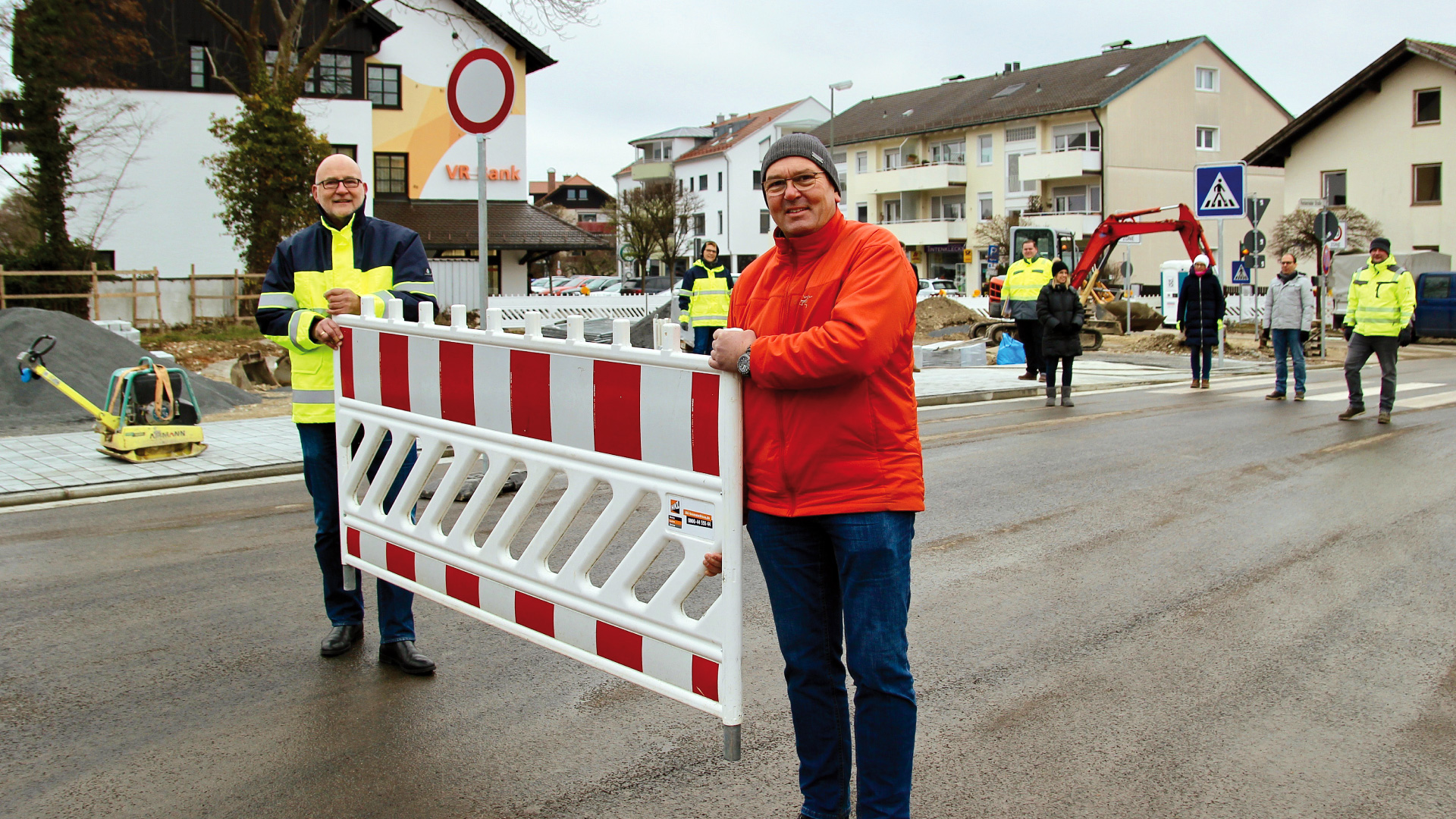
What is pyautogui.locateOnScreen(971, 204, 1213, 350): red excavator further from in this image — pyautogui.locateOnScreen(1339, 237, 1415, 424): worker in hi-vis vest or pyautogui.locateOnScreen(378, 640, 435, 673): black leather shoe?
pyautogui.locateOnScreen(378, 640, 435, 673): black leather shoe

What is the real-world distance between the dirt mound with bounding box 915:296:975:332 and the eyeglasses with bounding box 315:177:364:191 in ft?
85.7

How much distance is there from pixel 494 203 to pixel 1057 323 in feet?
90.7

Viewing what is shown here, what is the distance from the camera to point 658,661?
3.29 metres

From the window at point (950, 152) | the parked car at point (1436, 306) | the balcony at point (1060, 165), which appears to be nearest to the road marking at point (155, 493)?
the parked car at point (1436, 306)

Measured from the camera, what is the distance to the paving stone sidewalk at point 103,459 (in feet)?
28.9

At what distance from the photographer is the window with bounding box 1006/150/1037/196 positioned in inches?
2381

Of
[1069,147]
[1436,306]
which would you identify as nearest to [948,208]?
[1069,147]

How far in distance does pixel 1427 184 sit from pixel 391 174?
38072mm

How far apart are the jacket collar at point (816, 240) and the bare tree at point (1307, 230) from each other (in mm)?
40530

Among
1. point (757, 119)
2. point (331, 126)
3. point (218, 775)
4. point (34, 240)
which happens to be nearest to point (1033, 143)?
point (757, 119)

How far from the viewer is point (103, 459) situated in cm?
979

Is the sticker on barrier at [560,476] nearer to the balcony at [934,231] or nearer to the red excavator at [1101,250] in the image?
the red excavator at [1101,250]

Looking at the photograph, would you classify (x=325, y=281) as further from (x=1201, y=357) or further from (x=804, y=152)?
(x=1201, y=357)

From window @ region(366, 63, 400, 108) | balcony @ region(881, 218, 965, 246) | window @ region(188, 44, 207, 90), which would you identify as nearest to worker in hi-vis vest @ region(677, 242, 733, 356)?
window @ region(188, 44, 207, 90)
